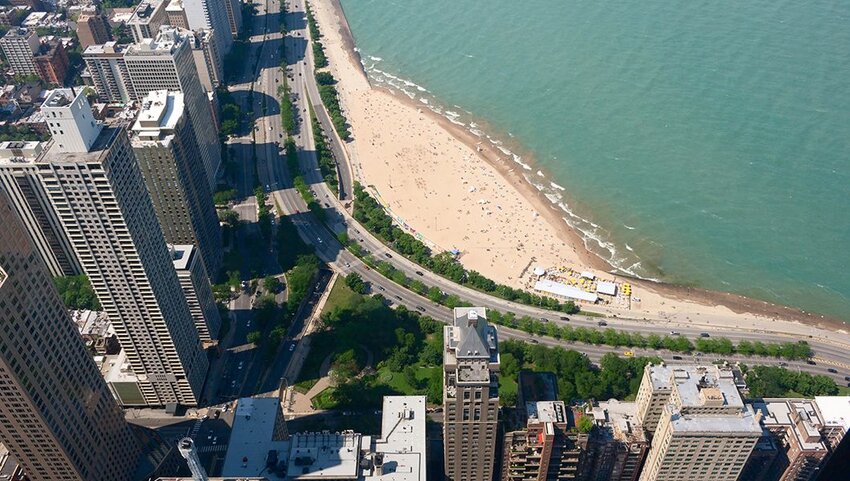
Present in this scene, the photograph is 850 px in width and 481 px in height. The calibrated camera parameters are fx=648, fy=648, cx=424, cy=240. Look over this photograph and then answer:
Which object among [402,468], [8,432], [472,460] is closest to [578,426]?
[472,460]

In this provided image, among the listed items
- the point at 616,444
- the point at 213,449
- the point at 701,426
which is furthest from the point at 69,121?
the point at 701,426

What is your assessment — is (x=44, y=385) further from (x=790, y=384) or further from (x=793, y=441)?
(x=790, y=384)

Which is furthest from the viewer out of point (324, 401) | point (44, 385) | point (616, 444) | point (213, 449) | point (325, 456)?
point (324, 401)

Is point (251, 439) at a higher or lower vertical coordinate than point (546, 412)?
lower

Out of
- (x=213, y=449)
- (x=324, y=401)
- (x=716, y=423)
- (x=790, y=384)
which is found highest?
(x=716, y=423)

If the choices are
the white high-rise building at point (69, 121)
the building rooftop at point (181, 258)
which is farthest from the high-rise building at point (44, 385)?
the building rooftop at point (181, 258)

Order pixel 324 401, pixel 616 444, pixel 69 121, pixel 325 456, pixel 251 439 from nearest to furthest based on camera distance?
pixel 69 121
pixel 325 456
pixel 251 439
pixel 616 444
pixel 324 401
